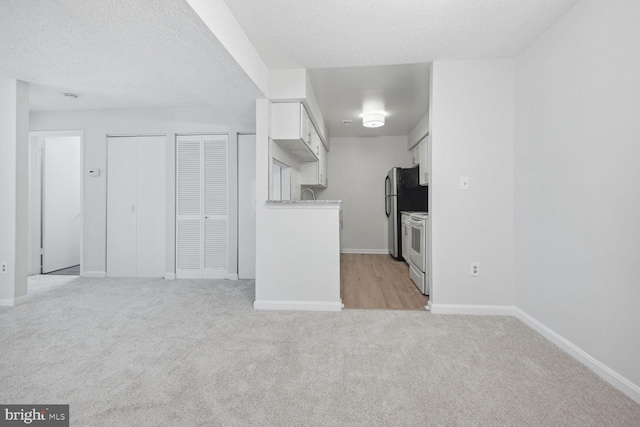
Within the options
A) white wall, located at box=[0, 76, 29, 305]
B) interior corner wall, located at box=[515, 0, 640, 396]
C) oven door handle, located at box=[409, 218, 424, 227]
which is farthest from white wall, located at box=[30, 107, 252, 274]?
interior corner wall, located at box=[515, 0, 640, 396]

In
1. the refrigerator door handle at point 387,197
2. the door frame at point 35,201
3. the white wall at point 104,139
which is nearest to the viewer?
the white wall at point 104,139

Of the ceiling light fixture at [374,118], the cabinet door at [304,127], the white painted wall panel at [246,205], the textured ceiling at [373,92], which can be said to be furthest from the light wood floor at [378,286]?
the textured ceiling at [373,92]

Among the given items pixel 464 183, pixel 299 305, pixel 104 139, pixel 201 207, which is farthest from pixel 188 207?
pixel 464 183

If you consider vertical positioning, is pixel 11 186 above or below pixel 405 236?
above

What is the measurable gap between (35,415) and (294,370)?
1264mm

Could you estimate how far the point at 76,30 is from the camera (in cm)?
222

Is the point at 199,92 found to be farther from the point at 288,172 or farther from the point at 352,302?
the point at 352,302

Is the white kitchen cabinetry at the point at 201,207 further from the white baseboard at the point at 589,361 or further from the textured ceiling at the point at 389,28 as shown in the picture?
the white baseboard at the point at 589,361

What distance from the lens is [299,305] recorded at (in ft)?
9.24

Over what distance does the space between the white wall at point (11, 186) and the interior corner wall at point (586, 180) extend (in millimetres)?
4838

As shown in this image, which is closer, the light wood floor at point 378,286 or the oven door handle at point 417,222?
the light wood floor at point 378,286

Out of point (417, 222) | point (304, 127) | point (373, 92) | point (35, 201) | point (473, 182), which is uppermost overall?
point (373, 92)

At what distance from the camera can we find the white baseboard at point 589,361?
1533 millimetres

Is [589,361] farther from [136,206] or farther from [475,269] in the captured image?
[136,206]
